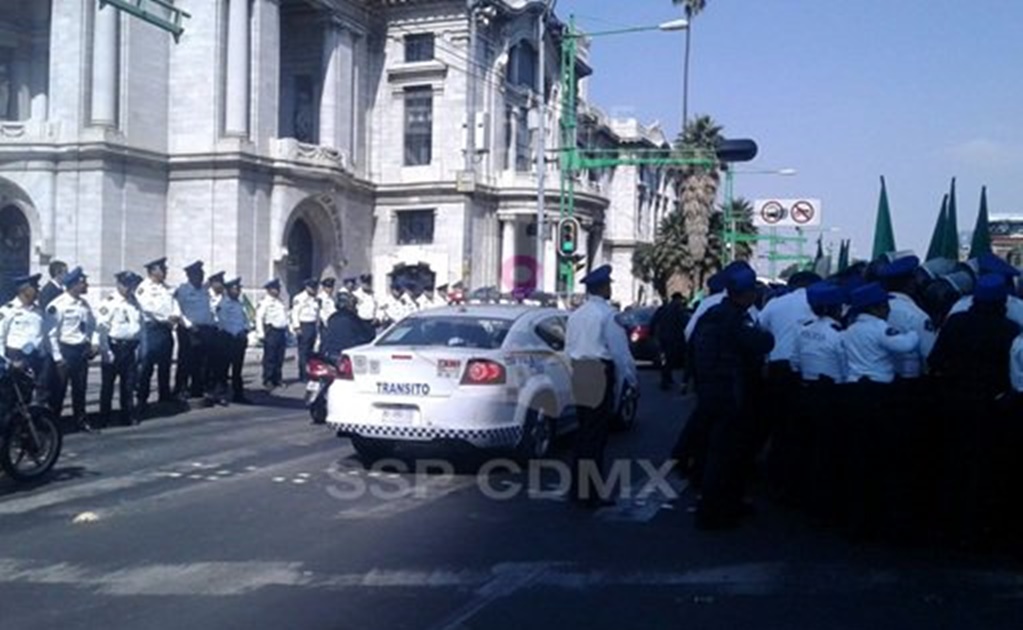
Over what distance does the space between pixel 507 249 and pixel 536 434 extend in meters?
34.0

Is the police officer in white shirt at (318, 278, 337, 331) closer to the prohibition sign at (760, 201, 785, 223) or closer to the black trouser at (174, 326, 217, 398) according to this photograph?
the black trouser at (174, 326, 217, 398)

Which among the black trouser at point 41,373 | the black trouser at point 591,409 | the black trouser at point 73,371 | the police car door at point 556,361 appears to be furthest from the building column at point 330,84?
the black trouser at point 591,409

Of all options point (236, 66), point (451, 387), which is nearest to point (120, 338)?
point (451, 387)

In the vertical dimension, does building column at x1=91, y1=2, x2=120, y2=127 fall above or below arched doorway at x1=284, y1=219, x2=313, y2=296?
above

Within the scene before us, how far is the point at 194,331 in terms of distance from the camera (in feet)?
49.8

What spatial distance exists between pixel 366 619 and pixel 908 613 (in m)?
2.91

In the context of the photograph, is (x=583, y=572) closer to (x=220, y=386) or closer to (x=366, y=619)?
(x=366, y=619)

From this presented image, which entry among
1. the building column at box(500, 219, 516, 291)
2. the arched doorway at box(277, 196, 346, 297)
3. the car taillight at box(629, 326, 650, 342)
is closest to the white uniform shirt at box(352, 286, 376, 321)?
the car taillight at box(629, 326, 650, 342)

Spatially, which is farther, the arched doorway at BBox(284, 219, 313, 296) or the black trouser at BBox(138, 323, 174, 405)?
the arched doorway at BBox(284, 219, 313, 296)

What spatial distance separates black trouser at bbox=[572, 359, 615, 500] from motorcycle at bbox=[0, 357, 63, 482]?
4745 mm

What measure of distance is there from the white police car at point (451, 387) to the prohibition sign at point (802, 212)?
26.9m

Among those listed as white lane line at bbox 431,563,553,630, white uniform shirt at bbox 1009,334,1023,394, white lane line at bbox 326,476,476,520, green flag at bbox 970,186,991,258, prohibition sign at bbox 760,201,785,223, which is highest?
prohibition sign at bbox 760,201,785,223

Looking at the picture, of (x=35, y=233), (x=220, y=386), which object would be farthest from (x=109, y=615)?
(x=35, y=233)

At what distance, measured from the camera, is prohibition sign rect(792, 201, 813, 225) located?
35.8 metres
